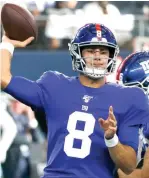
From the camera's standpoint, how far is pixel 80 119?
367 centimetres

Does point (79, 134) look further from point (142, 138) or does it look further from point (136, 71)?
point (136, 71)

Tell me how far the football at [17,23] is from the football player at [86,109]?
0.05 metres

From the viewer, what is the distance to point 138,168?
3.65 metres

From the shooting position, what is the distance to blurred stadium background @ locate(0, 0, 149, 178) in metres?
9.60

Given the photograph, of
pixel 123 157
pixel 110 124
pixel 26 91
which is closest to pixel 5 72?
pixel 26 91

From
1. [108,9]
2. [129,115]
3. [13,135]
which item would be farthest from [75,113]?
[108,9]

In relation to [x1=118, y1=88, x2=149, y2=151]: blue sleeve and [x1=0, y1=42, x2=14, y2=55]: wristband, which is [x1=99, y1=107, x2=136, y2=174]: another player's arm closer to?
[x1=118, y1=88, x2=149, y2=151]: blue sleeve

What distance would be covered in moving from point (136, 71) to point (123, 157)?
77 cm

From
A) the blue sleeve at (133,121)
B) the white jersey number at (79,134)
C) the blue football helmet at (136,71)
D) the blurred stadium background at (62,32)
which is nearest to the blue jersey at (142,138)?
the blue sleeve at (133,121)

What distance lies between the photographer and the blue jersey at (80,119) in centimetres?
363

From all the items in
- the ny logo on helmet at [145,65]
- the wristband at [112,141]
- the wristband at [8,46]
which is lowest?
the wristband at [112,141]

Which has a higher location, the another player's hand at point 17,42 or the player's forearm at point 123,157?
the another player's hand at point 17,42

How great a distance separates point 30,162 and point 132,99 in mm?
4907

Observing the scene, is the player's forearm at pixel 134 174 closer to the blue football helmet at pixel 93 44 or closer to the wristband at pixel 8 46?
the blue football helmet at pixel 93 44
